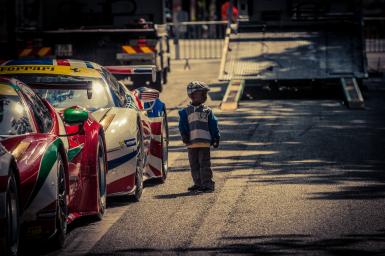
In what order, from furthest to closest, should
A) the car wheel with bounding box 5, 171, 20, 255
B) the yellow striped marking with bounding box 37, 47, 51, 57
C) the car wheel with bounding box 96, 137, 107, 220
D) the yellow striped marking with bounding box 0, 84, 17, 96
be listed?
the yellow striped marking with bounding box 37, 47, 51, 57 → the car wheel with bounding box 96, 137, 107, 220 → the yellow striped marking with bounding box 0, 84, 17, 96 → the car wheel with bounding box 5, 171, 20, 255

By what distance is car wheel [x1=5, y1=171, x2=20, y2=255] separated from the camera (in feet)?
26.9

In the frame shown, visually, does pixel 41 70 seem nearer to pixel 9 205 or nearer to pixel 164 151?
pixel 164 151

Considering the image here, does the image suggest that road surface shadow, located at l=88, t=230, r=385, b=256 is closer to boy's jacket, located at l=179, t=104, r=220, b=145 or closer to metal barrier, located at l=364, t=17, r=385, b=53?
boy's jacket, located at l=179, t=104, r=220, b=145

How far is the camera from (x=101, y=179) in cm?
1139

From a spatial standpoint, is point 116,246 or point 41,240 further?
point 116,246

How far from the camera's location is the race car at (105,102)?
12133 millimetres

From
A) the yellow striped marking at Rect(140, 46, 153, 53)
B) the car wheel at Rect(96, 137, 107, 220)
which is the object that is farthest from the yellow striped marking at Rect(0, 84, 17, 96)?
the yellow striped marking at Rect(140, 46, 153, 53)

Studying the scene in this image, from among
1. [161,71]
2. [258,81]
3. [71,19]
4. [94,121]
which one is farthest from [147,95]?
Result: [71,19]

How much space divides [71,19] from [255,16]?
509 centimetres

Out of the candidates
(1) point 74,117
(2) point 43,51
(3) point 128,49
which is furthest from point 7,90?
(2) point 43,51

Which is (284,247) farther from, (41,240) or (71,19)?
(71,19)

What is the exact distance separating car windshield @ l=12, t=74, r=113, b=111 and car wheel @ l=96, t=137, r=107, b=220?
1.31 m

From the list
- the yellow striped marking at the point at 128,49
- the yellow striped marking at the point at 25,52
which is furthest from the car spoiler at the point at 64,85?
Answer: the yellow striped marking at the point at 25,52

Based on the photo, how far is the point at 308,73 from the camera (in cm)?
2869
